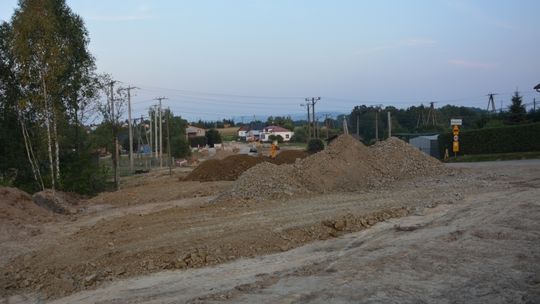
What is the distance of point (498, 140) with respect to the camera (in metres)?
38.9

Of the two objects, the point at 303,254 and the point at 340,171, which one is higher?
the point at 340,171

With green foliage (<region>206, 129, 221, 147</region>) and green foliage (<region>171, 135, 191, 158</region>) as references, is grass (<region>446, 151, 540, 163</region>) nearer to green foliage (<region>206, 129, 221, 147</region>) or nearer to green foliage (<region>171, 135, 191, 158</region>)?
green foliage (<region>171, 135, 191, 158</region>)

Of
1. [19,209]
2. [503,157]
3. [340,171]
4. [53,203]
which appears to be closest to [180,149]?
[503,157]

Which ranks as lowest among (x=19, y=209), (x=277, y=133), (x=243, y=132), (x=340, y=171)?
(x=19, y=209)

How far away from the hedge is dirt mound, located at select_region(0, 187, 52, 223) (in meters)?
30.0

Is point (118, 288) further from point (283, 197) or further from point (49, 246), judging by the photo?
point (283, 197)

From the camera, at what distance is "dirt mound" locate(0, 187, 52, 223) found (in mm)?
16166

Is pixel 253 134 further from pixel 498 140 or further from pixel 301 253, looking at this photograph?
pixel 301 253

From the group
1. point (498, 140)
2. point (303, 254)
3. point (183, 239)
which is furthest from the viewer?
point (498, 140)

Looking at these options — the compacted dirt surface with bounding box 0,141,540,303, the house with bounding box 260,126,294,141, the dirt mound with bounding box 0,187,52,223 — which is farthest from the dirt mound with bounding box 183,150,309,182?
the house with bounding box 260,126,294,141

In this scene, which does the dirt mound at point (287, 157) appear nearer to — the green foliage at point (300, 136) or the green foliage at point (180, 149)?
the green foliage at point (180, 149)

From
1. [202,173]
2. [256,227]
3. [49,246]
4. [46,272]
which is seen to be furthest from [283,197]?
[202,173]

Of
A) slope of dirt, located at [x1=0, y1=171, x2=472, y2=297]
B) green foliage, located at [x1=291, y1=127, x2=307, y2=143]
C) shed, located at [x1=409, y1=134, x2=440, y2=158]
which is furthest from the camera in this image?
green foliage, located at [x1=291, y1=127, x2=307, y2=143]

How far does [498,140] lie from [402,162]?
21.8 metres
